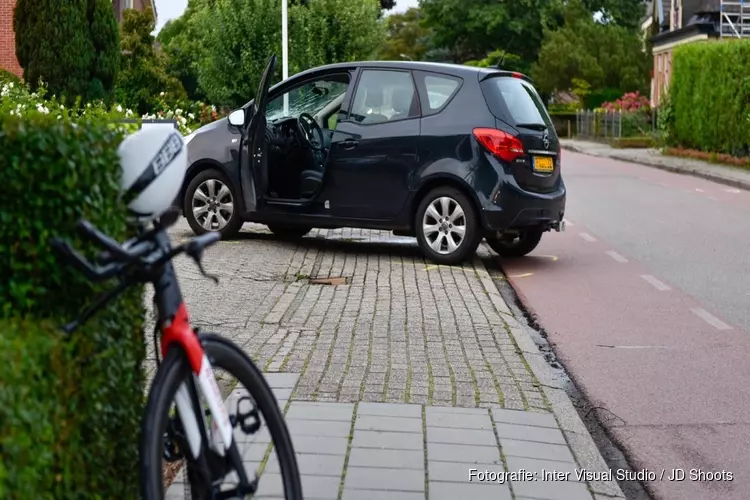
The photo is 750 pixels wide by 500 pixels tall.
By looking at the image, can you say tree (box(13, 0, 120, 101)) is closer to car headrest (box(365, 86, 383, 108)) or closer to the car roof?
the car roof

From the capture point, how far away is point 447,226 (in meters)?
12.0

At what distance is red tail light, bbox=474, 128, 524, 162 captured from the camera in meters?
11.7

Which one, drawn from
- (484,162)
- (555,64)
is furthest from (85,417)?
(555,64)

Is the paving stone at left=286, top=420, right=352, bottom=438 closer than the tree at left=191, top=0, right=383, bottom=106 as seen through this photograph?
Yes

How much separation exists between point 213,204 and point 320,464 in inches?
334

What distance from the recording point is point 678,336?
8859 mm

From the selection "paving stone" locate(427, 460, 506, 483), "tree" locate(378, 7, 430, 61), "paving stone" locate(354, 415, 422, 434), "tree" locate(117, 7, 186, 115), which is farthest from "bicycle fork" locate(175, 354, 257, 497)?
"tree" locate(378, 7, 430, 61)

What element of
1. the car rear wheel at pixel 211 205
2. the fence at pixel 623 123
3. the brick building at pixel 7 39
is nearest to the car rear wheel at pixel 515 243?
the car rear wheel at pixel 211 205

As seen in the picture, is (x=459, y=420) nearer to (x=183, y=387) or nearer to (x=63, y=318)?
(x=183, y=387)

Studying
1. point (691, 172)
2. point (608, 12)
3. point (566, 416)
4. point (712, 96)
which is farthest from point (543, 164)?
point (608, 12)

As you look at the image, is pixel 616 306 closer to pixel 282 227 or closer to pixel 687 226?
pixel 282 227

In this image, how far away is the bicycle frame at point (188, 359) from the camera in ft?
10.9

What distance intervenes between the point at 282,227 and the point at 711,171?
1833cm

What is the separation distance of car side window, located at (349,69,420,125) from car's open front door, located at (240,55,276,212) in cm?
87
